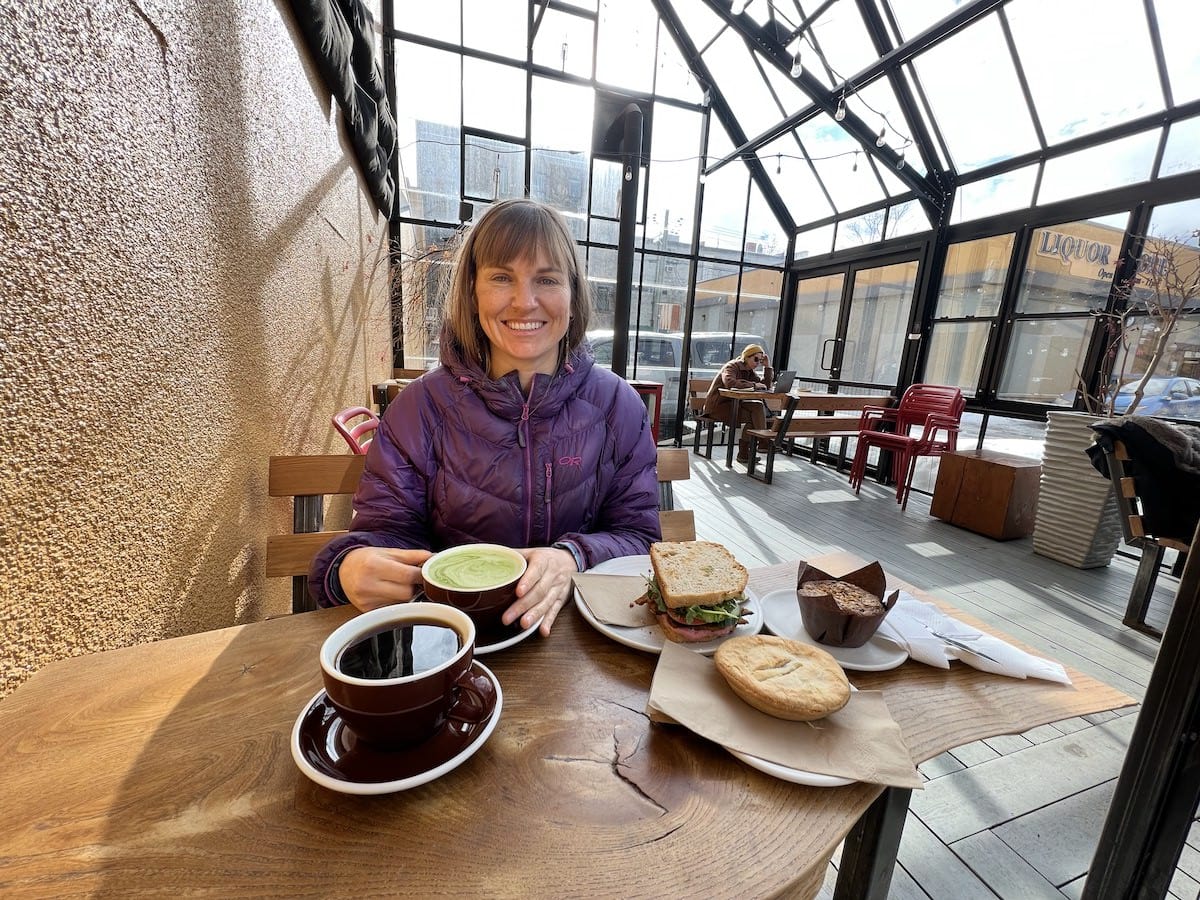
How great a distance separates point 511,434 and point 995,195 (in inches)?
255

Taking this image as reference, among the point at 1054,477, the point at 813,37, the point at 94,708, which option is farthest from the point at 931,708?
the point at 813,37

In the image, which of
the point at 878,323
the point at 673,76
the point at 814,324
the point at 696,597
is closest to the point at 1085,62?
the point at 878,323

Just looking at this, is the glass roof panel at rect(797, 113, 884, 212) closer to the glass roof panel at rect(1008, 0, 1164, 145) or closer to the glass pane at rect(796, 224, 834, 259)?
the glass pane at rect(796, 224, 834, 259)

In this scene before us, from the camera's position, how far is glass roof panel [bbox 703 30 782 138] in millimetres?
6746

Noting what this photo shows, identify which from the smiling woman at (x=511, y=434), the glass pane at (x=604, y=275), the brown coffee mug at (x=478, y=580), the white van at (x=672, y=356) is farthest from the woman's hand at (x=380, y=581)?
the glass pane at (x=604, y=275)

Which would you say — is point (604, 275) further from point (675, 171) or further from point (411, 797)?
point (411, 797)

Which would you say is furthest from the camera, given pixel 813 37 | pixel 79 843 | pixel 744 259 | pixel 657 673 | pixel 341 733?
pixel 744 259

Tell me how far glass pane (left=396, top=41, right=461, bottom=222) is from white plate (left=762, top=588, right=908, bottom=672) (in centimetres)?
636

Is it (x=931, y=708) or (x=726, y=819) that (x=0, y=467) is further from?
(x=931, y=708)

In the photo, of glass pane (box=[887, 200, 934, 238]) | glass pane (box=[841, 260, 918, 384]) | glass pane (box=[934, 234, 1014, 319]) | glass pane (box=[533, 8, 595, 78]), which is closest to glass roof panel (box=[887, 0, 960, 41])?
glass pane (box=[887, 200, 934, 238])

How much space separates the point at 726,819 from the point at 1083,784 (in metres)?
1.85

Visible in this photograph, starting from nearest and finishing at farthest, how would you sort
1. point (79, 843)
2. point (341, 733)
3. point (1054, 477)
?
point (79, 843) → point (341, 733) → point (1054, 477)

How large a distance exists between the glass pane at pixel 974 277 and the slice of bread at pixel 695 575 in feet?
19.3

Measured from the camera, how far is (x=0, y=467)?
1.86ft
